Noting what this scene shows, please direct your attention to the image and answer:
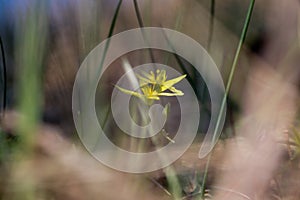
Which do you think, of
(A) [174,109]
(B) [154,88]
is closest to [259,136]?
(B) [154,88]

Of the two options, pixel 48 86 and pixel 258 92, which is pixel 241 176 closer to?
pixel 258 92

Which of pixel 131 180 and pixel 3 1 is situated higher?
pixel 3 1

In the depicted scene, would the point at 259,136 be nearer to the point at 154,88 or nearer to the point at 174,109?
the point at 154,88

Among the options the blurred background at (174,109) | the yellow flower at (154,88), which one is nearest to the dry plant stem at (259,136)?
the blurred background at (174,109)

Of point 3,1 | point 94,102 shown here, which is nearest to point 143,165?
point 94,102

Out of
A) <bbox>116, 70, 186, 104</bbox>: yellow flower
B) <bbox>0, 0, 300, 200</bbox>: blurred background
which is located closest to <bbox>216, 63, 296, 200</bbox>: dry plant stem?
<bbox>0, 0, 300, 200</bbox>: blurred background

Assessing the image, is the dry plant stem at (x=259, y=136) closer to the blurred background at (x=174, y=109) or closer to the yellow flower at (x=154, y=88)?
the blurred background at (x=174, y=109)

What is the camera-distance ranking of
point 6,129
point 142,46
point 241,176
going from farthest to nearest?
point 142,46
point 6,129
point 241,176

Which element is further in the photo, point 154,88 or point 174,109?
point 174,109

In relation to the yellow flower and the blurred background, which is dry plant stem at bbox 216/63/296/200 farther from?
the yellow flower
